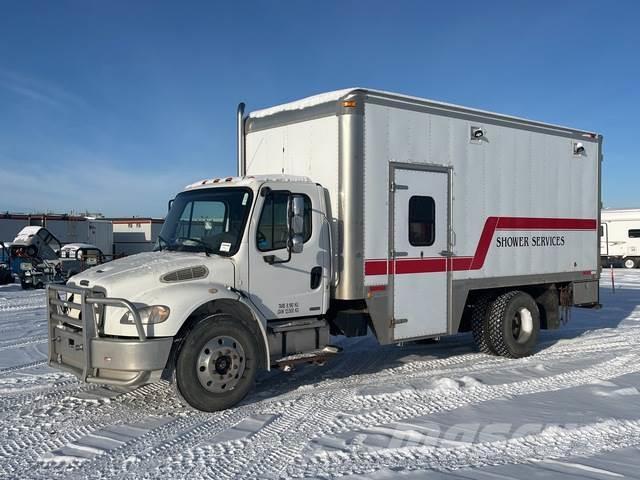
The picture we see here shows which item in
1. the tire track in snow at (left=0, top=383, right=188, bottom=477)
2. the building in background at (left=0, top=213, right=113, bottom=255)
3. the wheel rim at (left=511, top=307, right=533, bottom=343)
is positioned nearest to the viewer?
the tire track in snow at (left=0, top=383, right=188, bottom=477)

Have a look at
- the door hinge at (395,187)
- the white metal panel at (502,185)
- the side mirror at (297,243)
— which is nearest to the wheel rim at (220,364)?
the side mirror at (297,243)

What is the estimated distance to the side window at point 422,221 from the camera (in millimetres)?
7996

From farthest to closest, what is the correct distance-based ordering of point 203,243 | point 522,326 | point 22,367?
point 522,326, point 22,367, point 203,243

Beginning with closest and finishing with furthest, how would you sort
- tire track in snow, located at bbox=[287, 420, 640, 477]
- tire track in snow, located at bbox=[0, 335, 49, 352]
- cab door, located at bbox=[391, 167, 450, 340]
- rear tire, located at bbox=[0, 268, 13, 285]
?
tire track in snow, located at bbox=[287, 420, 640, 477], cab door, located at bbox=[391, 167, 450, 340], tire track in snow, located at bbox=[0, 335, 49, 352], rear tire, located at bbox=[0, 268, 13, 285]

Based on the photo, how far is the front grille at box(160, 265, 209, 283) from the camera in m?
6.27

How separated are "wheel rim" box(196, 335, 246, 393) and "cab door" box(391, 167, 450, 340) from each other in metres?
2.25

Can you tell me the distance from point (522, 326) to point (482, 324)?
0.77m

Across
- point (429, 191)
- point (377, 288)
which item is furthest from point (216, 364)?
point (429, 191)

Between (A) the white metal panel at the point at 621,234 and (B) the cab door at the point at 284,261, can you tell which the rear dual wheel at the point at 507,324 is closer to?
(B) the cab door at the point at 284,261

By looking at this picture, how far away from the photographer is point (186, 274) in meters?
6.37

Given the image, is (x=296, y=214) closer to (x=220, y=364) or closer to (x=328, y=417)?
(x=220, y=364)

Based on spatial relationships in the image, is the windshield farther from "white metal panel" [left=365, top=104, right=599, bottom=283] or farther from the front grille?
"white metal panel" [left=365, top=104, right=599, bottom=283]

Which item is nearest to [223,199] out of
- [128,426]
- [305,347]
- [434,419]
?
[305,347]

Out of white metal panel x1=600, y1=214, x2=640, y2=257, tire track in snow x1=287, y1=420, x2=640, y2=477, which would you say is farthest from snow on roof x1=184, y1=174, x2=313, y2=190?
white metal panel x1=600, y1=214, x2=640, y2=257
